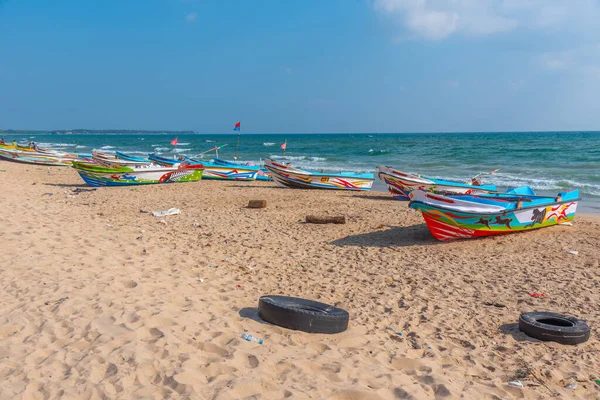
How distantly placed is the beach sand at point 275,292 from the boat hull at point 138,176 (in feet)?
21.1

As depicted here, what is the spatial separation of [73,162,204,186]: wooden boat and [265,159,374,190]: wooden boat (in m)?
4.01

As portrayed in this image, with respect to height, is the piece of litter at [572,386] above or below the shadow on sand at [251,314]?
below

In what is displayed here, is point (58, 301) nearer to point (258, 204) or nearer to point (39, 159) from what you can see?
point (258, 204)

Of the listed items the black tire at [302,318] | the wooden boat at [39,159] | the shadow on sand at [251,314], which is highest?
the black tire at [302,318]

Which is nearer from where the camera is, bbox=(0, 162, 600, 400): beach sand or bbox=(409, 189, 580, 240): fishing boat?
bbox=(0, 162, 600, 400): beach sand

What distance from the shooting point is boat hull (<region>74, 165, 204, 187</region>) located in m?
17.1

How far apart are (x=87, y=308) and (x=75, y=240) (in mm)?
3360

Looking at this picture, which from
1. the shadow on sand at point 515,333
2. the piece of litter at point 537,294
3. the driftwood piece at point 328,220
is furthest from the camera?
the driftwood piece at point 328,220

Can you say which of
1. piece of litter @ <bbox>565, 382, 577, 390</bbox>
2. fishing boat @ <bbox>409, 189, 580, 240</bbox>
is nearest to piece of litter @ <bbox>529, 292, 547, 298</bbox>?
piece of litter @ <bbox>565, 382, 577, 390</bbox>

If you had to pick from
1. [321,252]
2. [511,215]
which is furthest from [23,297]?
[511,215]

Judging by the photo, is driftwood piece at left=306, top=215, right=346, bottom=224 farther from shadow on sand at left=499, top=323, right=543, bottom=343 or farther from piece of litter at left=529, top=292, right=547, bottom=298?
shadow on sand at left=499, top=323, right=543, bottom=343

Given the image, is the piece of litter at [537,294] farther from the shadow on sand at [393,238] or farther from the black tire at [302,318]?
the black tire at [302,318]

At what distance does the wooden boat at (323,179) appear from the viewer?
1738 centimetres

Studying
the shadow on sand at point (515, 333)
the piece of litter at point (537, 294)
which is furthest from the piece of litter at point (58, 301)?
the piece of litter at point (537, 294)
